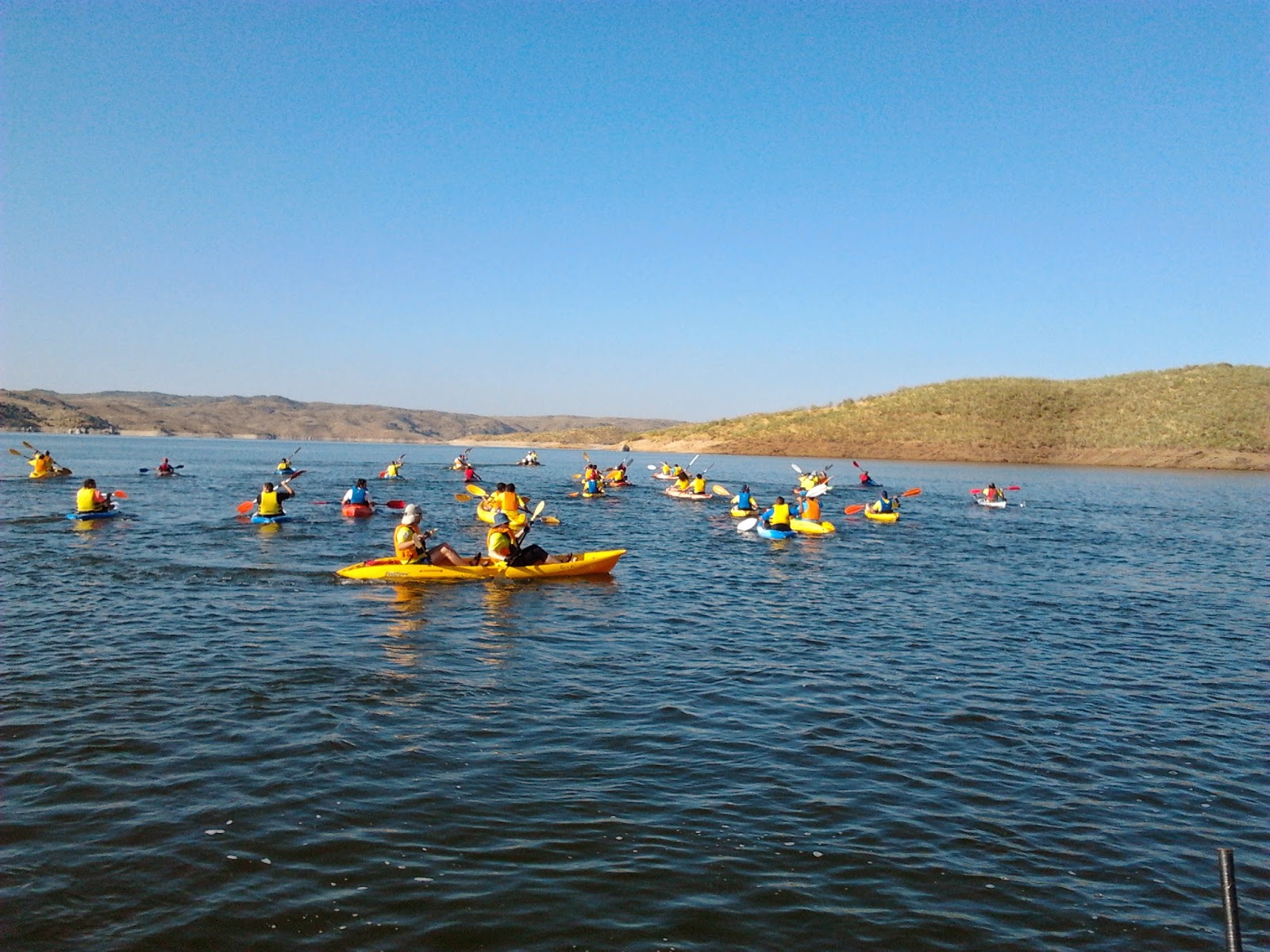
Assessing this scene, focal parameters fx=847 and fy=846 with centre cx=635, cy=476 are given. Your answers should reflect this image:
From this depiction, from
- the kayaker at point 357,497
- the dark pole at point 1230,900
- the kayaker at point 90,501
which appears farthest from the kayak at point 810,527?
the dark pole at point 1230,900

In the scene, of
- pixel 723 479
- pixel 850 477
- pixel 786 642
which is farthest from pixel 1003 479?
pixel 786 642

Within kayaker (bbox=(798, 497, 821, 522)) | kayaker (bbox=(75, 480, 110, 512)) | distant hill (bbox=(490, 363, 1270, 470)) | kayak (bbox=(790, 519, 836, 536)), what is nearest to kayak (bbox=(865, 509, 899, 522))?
kayaker (bbox=(798, 497, 821, 522))

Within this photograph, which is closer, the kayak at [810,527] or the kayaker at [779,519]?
the kayaker at [779,519]

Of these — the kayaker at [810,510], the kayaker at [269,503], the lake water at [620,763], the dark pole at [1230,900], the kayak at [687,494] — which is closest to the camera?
the dark pole at [1230,900]

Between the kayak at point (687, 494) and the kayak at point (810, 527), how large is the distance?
520 inches

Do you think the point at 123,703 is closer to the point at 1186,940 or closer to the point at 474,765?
the point at 474,765

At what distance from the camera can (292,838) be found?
7.11 m

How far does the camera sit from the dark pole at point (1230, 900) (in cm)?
354

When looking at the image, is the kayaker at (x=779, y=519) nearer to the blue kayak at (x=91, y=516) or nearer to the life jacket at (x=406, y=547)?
the life jacket at (x=406, y=547)

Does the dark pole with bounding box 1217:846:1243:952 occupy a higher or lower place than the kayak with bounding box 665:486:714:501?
higher

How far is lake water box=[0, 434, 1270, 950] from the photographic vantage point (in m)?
6.25

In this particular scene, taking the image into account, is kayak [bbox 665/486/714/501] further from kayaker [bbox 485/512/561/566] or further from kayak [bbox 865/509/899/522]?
kayaker [bbox 485/512/561/566]

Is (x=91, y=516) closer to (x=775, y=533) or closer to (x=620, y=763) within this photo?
(x=775, y=533)

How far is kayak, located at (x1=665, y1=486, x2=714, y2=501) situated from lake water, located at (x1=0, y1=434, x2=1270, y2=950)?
2289 centimetres
